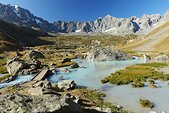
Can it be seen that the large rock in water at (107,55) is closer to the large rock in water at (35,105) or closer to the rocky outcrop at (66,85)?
the rocky outcrop at (66,85)

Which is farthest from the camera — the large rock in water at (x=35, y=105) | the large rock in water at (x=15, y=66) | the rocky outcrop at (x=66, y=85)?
the large rock in water at (x=15, y=66)

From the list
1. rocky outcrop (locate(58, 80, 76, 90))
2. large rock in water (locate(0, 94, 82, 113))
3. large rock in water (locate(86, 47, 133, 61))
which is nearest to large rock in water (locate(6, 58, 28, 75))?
rocky outcrop (locate(58, 80, 76, 90))

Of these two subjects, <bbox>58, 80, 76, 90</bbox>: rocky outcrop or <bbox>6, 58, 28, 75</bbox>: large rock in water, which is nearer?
<bbox>58, 80, 76, 90</bbox>: rocky outcrop

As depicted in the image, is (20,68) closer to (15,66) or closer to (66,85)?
(15,66)

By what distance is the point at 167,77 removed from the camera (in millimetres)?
58125

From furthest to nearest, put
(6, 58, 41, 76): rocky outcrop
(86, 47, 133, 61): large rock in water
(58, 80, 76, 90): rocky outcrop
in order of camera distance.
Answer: (86, 47, 133, 61): large rock in water → (6, 58, 41, 76): rocky outcrop → (58, 80, 76, 90): rocky outcrop

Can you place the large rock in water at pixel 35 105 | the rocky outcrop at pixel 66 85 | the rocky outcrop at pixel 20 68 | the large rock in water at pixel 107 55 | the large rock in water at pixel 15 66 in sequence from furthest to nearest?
the large rock in water at pixel 107 55 → the large rock in water at pixel 15 66 → the rocky outcrop at pixel 20 68 → the rocky outcrop at pixel 66 85 → the large rock in water at pixel 35 105

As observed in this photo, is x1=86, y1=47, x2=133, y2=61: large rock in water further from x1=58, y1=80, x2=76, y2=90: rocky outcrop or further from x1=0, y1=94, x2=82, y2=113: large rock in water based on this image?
x1=0, y1=94, x2=82, y2=113: large rock in water

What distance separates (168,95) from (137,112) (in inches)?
444

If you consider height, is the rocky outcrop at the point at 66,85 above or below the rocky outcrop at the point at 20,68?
below

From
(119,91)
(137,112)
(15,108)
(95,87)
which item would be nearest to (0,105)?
(15,108)

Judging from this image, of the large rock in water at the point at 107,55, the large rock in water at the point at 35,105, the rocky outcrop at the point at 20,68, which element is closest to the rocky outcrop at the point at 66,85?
the large rock in water at the point at 35,105

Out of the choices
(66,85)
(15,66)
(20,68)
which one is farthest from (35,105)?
(15,66)

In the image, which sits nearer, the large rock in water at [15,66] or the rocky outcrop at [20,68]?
the rocky outcrop at [20,68]
